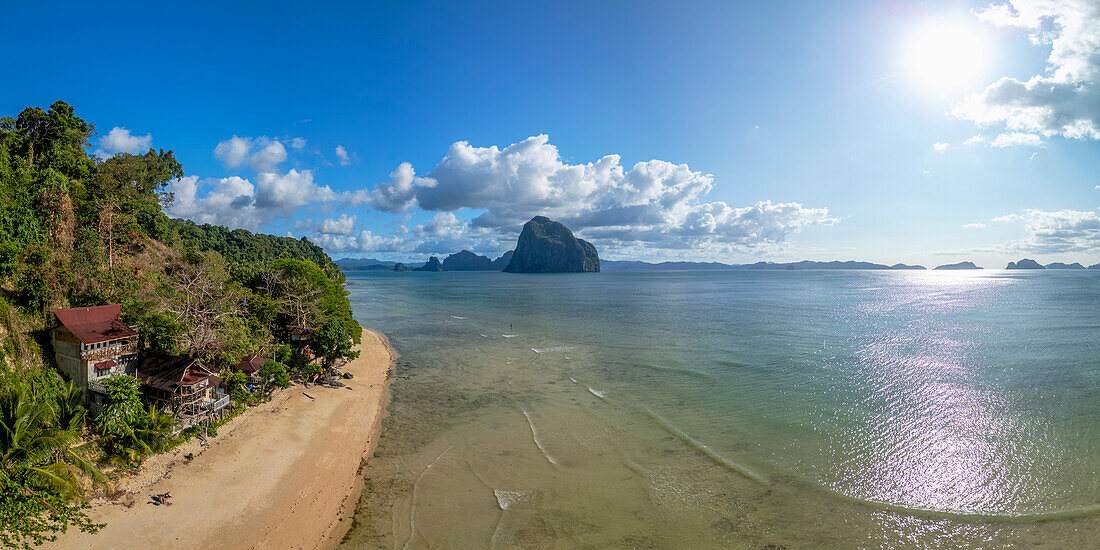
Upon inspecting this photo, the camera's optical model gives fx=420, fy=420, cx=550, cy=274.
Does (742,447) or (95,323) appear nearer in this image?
(95,323)

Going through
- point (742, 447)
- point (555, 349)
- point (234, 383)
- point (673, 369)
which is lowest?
point (742, 447)

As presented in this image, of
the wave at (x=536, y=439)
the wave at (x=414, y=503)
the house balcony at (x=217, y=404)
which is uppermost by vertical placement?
the house balcony at (x=217, y=404)

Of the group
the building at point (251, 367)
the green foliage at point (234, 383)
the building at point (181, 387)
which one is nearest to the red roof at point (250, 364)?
the building at point (251, 367)

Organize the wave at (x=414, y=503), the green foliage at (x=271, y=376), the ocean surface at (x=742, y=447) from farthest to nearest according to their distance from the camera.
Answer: the green foliage at (x=271, y=376) < the ocean surface at (x=742, y=447) < the wave at (x=414, y=503)

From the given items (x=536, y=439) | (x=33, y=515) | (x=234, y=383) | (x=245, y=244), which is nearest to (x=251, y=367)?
(x=234, y=383)

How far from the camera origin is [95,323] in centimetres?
2145

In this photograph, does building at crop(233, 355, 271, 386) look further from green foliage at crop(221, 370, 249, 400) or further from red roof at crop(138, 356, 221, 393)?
red roof at crop(138, 356, 221, 393)

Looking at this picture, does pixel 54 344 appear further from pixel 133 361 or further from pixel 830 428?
pixel 830 428

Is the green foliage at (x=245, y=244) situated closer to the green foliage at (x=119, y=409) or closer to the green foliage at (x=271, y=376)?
the green foliage at (x=271, y=376)

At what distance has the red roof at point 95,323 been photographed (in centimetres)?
2041

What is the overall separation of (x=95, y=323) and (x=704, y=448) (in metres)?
32.5

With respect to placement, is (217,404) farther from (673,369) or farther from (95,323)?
(673,369)

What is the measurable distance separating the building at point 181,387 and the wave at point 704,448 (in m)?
25.2

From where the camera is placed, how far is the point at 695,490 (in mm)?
19141
